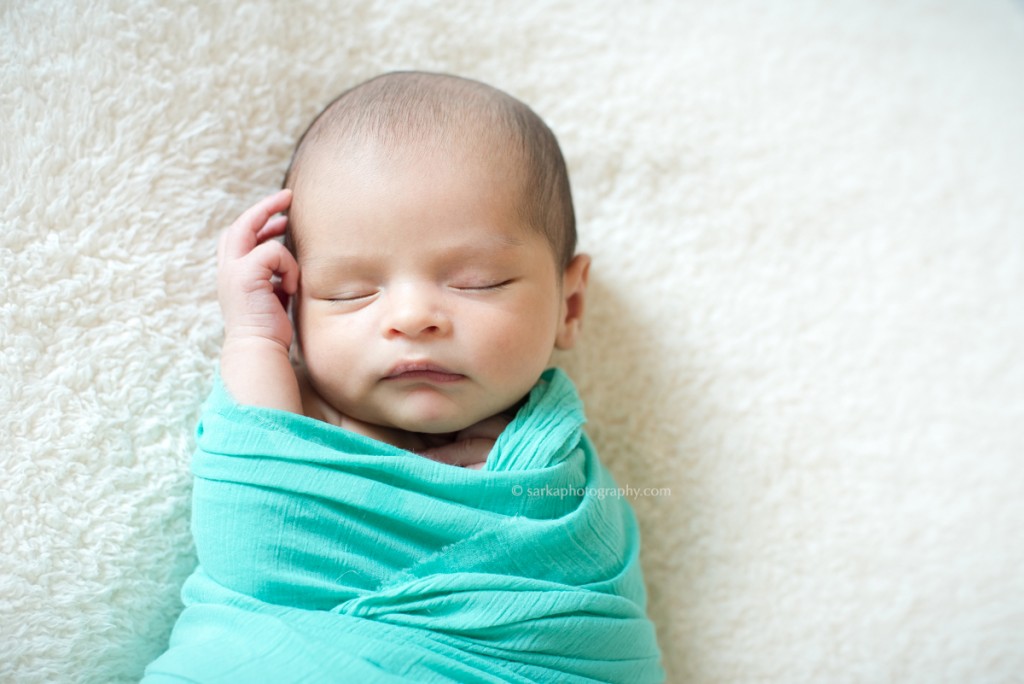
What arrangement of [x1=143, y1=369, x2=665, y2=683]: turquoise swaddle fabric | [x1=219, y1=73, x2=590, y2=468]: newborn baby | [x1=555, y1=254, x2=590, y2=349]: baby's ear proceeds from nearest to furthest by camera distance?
[x1=143, y1=369, x2=665, y2=683]: turquoise swaddle fabric, [x1=219, y1=73, x2=590, y2=468]: newborn baby, [x1=555, y1=254, x2=590, y2=349]: baby's ear

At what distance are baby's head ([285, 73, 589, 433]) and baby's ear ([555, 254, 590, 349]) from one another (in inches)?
3.8

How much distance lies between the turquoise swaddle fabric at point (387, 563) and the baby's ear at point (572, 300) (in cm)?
24

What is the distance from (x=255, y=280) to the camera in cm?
117

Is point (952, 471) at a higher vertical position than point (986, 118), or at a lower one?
lower

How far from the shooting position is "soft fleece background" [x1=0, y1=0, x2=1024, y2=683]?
1.14 meters

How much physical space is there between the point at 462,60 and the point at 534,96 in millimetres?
139

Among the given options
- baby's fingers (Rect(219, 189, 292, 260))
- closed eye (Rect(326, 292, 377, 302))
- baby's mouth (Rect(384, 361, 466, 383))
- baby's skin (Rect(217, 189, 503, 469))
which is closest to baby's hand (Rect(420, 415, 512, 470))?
baby's skin (Rect(217, 189, 503, 469))

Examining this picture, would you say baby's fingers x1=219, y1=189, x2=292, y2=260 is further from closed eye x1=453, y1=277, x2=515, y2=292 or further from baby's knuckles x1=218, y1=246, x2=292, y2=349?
closed eye x1=453, y1=277, x2=515, y2=292

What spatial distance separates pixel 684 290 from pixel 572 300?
0.24m

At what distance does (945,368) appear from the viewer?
1482mm

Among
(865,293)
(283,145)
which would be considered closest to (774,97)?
(865,293)

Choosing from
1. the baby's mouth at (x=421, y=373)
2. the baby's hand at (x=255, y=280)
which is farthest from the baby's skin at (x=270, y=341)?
the baby's mouth at (x=421, y=373)

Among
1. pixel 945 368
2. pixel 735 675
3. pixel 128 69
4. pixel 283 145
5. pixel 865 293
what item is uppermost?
pixel 128 69

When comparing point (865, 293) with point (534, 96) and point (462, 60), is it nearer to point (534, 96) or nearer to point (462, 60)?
point (534, 96)
